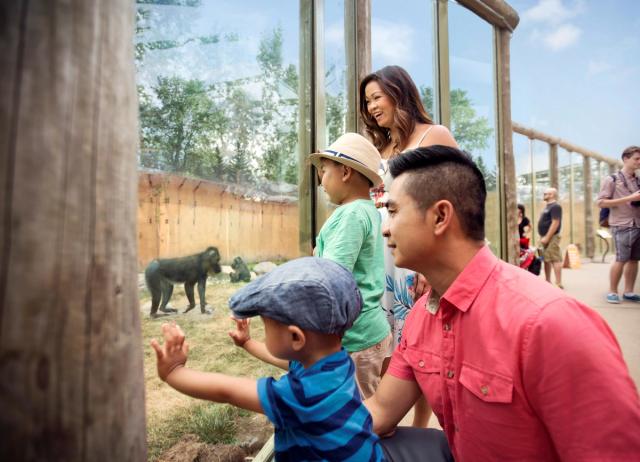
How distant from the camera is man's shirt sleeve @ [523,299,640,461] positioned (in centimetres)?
80

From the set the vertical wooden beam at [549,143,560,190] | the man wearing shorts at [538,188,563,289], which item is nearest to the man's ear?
the man wearing shorts at [538,188,563,289]

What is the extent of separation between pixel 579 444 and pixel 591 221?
41.3ft

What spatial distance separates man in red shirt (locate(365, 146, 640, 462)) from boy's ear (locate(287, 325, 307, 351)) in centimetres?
43

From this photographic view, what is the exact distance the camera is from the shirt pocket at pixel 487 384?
0.96 m

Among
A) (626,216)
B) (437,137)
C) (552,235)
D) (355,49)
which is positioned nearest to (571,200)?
(552,235)

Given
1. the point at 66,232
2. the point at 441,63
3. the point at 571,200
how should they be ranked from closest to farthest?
the point at 66,232, the point at 441,63, the point at 571,200

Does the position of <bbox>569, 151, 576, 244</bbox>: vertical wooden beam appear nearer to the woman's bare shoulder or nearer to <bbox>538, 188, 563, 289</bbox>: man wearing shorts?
<bbox>538, 188, 563, 289</bbox>: man wearing shorts

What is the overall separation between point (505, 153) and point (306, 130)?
13.3ft

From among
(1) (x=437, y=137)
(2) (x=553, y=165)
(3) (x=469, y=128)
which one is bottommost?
(1) (x=437, y=137)

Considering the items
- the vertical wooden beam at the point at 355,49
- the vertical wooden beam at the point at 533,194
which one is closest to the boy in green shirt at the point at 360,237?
the vertical wooden beam at the point at 355,49

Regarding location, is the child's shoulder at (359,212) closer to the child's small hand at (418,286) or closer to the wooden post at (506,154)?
the child's small hand at (418,286)

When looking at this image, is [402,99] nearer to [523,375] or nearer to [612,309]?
[523,375]

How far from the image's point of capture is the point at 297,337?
106 centimetres

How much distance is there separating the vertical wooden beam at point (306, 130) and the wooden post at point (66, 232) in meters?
2.14
